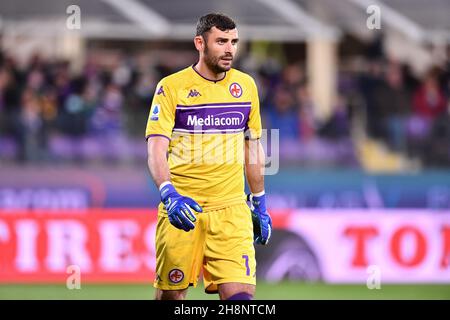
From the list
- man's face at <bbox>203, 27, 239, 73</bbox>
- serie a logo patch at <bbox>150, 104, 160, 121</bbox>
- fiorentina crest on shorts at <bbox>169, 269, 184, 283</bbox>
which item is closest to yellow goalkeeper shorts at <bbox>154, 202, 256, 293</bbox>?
fiorentina crest on shorts at <bbox>169, 269, 184, 283</bbox>

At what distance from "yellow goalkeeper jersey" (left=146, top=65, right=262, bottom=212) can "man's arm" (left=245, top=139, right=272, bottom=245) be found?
14 cm

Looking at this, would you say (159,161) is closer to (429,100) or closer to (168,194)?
(168,194)

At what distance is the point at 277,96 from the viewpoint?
1638 cm

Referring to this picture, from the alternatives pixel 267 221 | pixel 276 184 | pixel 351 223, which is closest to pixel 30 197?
pixel 276 184

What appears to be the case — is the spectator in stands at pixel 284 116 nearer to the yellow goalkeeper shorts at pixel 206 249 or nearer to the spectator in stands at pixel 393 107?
the spectator in stands at pixel 393 107

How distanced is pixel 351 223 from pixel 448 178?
150cm

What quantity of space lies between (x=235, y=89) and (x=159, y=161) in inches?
32.0

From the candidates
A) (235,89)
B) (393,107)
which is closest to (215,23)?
(235,89)

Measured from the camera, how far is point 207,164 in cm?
797

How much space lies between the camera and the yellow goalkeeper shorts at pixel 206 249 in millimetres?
7859

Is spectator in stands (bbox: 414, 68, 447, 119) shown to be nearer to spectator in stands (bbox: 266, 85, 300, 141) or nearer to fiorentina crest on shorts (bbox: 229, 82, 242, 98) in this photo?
spectator in stands (bbox: 266, 85, 300, 141)

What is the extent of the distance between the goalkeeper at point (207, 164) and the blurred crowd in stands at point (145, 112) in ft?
21.9
